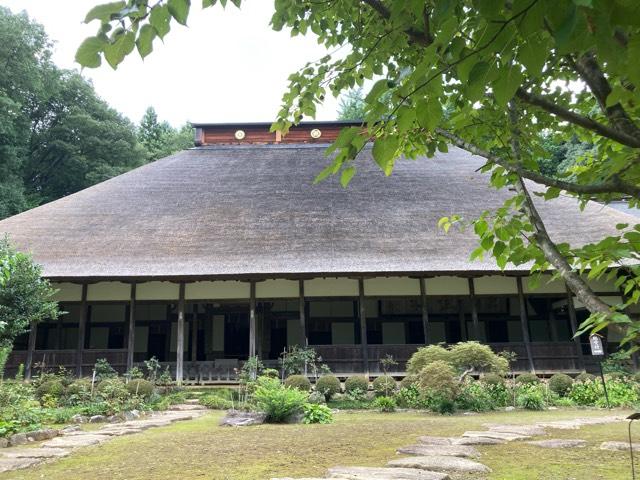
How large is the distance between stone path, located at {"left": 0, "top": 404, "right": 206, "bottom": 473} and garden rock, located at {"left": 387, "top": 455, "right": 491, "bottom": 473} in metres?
3.85

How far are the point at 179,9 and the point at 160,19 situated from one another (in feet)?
0.23

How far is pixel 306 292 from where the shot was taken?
15.0 m

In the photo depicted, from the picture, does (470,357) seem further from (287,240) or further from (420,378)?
(287,240)

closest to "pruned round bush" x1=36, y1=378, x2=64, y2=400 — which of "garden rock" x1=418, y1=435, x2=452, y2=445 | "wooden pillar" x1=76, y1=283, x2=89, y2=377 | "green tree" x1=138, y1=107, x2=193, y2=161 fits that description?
"wooden pillar" x1=76, y1=283, x2=89, y2=377

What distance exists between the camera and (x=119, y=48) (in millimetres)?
1453

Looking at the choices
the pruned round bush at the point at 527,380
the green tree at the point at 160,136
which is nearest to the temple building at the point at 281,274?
the pruned round bush at the point at 527,380

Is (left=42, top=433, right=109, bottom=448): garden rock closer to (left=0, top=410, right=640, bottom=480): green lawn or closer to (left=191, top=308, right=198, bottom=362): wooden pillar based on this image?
(left=0, top=410, right=640, bottom=480): green lawn

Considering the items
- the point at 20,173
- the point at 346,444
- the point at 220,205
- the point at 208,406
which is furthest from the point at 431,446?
the point at 20,173

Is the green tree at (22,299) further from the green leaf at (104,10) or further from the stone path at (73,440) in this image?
the green leaf at (104,10)

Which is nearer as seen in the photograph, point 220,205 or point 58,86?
point 220,205

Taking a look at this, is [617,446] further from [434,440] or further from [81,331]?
[81,331]

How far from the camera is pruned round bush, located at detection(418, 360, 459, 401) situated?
9.66 metres

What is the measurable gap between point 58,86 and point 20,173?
7.28m

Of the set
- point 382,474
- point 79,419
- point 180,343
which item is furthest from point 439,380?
point 180,343
